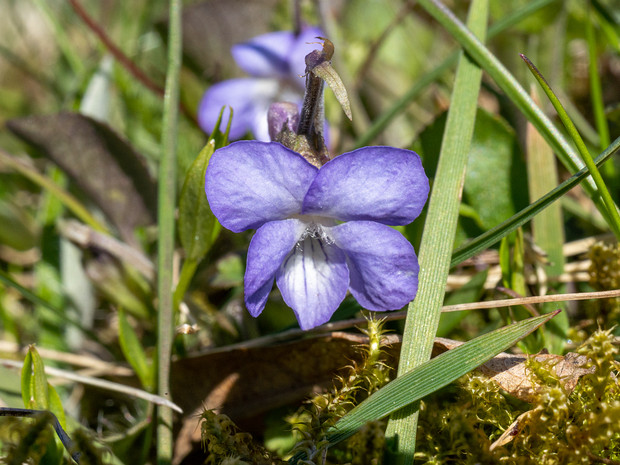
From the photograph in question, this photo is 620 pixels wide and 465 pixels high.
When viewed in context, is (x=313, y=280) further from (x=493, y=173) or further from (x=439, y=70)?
(x=439, y=70)

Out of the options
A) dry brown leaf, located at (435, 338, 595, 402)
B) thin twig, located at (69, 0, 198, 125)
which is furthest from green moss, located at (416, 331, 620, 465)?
thin twig, located at (69, 0, 198, 125)

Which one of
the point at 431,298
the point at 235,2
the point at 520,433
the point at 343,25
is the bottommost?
the point at 520,433

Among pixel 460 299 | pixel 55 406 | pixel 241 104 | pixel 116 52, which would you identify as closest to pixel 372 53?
pixel 241 104

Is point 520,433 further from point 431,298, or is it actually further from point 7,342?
point 7,342

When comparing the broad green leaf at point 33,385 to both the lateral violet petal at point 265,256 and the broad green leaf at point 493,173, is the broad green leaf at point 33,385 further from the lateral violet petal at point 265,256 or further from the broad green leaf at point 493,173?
the broad green leaf at point 493,173

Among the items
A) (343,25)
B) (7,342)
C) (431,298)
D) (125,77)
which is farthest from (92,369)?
(343,25)

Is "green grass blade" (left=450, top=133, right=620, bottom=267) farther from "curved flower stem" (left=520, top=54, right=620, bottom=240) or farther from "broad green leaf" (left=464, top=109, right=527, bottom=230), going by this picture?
"broad green leaf" (left=464, top=109, right=527, bottom=230)
